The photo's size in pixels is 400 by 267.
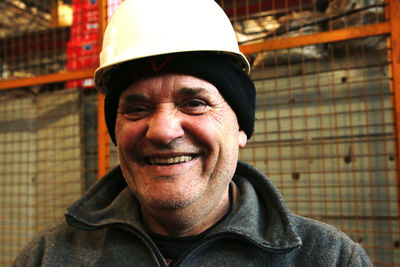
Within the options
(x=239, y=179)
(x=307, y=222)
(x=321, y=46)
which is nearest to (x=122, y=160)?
(x=239, y=179)

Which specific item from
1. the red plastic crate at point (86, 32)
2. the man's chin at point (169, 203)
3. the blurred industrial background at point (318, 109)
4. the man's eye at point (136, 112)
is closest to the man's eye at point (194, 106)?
the man's eye at point (136, 112)

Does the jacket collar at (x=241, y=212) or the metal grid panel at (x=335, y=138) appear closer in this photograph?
the jacket collar at (x=241, y=212)

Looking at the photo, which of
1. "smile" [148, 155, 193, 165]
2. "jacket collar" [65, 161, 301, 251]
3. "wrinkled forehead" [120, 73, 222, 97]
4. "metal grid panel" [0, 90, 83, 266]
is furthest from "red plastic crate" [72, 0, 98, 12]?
"smile" [148, 155, 193, 165]

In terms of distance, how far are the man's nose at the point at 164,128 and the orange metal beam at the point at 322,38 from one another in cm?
108

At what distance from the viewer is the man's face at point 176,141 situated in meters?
0.90

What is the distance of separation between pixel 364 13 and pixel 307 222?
1423mm

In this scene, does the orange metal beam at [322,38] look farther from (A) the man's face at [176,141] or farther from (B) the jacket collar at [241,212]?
(A) the man's face at [176,141]

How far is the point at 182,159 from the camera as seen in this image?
0.92 metres

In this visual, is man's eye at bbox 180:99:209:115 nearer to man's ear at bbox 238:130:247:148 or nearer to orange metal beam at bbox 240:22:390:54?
man's ear at bbox 238:130:247:148

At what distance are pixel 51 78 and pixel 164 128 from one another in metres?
1.64

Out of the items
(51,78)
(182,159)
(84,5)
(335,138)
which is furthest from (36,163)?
(335,138)

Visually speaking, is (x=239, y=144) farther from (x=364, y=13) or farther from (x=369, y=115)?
(x=364, y=13)

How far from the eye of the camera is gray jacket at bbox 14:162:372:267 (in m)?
0.93

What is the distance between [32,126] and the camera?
105 inches
